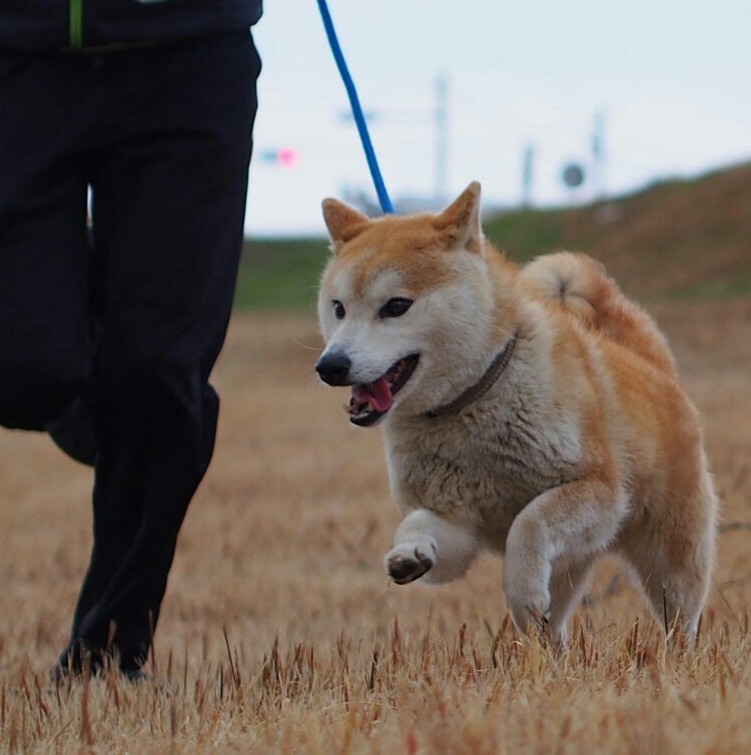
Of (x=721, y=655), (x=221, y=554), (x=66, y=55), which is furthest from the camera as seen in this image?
(x=221, y=554)

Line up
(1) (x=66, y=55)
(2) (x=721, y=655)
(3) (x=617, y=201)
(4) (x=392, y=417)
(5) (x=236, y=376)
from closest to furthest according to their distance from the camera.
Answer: (2) (x=721, y=655) → (1) (x=66, y=55) → (4) (x=392, y=417) → (5) (x=236, y=376) → (3) (x=617, y=201)

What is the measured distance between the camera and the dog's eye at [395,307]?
3.98 metres

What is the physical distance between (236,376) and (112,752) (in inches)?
768

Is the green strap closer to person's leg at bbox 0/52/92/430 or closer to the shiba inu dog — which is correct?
person's leg at bbox 0/52/92/430

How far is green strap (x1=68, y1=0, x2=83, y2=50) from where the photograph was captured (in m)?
3.68

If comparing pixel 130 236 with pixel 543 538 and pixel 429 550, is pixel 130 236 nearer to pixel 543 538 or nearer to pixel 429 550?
pixel 429 550

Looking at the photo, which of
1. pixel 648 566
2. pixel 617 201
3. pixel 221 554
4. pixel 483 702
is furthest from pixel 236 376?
pixel 483 702

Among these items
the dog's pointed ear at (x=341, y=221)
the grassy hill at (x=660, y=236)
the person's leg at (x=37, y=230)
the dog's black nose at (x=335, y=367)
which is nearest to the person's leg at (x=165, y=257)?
the person's leg at (x=37, y=230)

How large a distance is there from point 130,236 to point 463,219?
2.95 feet

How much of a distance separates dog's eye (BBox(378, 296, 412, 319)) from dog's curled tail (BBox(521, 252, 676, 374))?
75 centimetres

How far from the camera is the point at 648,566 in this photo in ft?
14.2

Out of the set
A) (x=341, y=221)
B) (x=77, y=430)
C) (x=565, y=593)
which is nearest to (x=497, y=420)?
(x=565, y=593)

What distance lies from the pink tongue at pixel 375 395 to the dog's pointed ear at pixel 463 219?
47 centimetres

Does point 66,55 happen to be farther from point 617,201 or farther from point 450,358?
point 617,201
